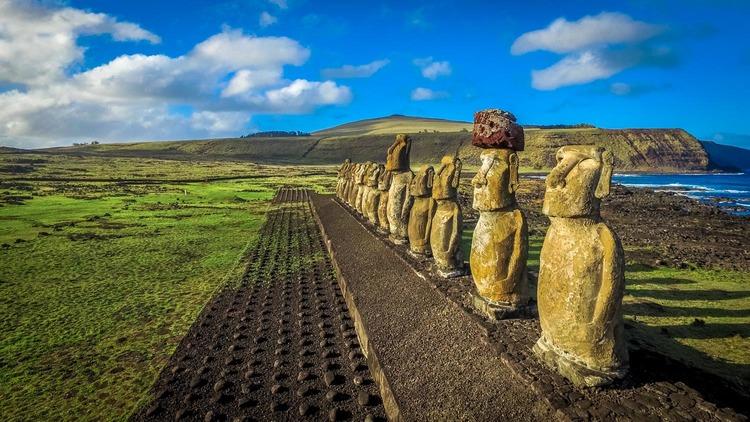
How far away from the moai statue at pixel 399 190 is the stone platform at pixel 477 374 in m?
4.30

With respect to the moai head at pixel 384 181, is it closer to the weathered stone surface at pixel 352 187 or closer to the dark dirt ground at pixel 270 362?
the dark dirt ground at pixel 270 362

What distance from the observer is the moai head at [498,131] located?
721 centimetres

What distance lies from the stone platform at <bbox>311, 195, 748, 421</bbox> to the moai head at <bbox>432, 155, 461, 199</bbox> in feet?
6.68

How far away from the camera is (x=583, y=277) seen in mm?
5043

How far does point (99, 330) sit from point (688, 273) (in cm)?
1640

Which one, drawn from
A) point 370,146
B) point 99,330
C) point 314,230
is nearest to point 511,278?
point 99,330

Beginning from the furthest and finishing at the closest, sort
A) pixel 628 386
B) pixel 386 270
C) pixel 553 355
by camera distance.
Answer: pixel 386 270
pixel 553 355
pixel 628 386

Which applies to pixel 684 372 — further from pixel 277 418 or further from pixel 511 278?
pixel 277 418

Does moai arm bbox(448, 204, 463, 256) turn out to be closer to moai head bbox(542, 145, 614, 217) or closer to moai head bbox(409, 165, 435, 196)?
moai head bbox(409, 165, 435, 196)

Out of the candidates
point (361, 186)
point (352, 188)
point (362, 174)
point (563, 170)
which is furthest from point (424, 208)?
point (352, 188)

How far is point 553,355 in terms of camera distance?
17.4ft

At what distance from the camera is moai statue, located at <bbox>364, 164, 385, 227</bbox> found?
16.6 metres

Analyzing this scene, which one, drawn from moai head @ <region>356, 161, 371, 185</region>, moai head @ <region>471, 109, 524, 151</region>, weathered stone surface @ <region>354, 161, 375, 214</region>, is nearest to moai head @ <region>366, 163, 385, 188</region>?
weathered stone surface @ <region>354, 161, 375, 214</region>

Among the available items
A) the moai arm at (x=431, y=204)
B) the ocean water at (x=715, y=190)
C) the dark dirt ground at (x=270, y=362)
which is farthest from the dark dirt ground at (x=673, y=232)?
the dark dirt ground at (x=270, y=362)
